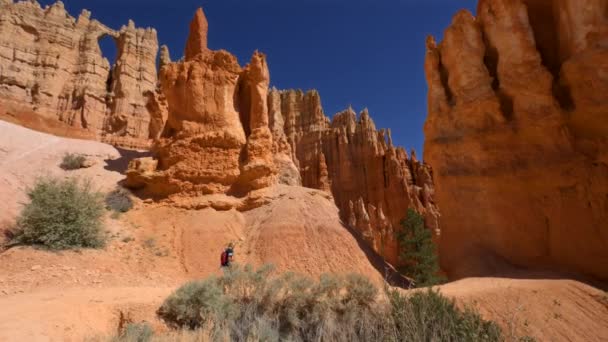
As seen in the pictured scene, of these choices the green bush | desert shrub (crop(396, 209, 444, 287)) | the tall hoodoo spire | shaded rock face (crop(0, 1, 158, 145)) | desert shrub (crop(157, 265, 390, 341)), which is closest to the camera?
the green bush

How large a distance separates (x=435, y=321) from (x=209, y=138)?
44.0 feet

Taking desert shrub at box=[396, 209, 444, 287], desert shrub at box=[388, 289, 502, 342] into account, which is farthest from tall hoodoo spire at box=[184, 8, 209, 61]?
desert shrub at box=[388, 289, 502, 342]

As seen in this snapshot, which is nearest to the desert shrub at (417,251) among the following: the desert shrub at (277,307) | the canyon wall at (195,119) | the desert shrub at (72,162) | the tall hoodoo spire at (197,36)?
the canyon wall at (195,119)

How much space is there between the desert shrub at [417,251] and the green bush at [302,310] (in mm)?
9486

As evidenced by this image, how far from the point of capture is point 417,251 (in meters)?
18.3

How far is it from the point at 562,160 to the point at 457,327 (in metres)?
7.37

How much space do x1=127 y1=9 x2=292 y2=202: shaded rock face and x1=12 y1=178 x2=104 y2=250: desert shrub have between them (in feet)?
13.2

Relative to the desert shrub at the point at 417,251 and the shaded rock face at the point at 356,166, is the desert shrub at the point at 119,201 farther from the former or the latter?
the shaded rock face at the point at 356,166

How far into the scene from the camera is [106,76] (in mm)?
40562

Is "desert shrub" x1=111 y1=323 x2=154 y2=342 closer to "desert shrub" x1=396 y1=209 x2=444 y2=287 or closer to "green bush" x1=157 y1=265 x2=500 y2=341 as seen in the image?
"green bush" x1=157 y1=265 x2=500 y2=341

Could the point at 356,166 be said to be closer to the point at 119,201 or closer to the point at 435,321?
the point at 119,201

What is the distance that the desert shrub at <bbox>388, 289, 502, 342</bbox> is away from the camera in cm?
567

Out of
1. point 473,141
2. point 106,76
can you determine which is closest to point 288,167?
point 473,141

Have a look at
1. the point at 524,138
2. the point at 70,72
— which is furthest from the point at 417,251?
the point at 70,72
